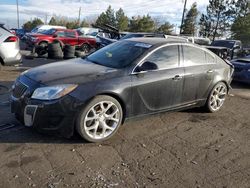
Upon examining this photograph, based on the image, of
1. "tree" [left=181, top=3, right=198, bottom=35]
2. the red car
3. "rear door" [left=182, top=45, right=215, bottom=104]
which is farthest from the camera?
"tree" [left=181, top=3, right=198, bottom=35]

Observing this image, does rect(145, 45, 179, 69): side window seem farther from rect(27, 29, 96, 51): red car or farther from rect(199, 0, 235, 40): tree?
rect(199, 0, 235, 40): tree

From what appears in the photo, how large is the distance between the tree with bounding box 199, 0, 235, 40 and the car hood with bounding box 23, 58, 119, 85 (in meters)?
43.4

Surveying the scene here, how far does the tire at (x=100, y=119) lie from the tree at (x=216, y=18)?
43.6 metres

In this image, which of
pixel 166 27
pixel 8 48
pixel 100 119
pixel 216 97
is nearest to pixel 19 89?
pixel 100 119

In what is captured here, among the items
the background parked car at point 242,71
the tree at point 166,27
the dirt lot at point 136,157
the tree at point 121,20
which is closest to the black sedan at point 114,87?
the dirt lot at point 136,157

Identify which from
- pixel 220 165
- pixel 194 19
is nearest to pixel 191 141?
pixel 220 165

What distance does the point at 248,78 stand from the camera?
9.37m

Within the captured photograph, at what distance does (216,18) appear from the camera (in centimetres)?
4550

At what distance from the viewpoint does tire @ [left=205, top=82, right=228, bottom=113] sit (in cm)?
592

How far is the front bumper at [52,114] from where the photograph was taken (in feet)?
12.9

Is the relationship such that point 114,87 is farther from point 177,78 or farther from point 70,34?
point 70,34

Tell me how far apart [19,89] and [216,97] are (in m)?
3.82

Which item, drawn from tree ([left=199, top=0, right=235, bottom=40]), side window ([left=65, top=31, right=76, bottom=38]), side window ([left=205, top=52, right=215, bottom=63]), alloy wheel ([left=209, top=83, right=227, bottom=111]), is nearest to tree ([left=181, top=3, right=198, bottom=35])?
tree ([left=199, top=0, right=235, bottom=40])

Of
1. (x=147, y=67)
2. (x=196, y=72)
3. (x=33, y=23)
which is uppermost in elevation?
(x=147, y=67)
